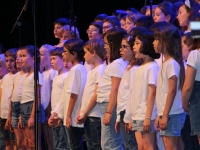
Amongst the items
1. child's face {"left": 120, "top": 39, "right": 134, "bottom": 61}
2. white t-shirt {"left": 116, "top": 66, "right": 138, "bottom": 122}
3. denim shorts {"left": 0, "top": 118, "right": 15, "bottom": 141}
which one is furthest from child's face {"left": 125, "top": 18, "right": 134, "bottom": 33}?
denim shorts {"left": 0, "top": 118, "right": 15, "bottom": 141}

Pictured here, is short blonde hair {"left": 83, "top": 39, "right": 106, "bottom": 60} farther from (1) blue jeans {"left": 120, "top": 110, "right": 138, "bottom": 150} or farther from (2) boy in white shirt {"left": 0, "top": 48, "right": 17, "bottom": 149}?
(2) boy in white shirt {"left": 0, "top": 48, "right": 17, "bottom": 149}

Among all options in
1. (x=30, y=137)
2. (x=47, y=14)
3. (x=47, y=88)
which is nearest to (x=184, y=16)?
(x=47, y=88)

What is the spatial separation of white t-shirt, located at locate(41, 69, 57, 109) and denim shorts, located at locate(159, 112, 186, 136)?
1.98 metres

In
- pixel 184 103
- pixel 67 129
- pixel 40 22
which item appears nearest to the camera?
pixel 184 103

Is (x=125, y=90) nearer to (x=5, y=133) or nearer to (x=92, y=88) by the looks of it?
(x=92, y=88)

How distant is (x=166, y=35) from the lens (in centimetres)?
315

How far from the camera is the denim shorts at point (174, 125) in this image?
120 inches

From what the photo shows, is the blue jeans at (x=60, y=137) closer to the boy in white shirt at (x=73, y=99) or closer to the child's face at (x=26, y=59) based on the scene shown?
the boy in white shirt at (x=73, y=99)

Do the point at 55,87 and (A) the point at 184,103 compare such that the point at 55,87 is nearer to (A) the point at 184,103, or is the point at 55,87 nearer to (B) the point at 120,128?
(B) the point at 120,128

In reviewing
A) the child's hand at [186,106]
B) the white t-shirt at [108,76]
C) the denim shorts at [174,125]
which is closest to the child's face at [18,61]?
the white t-shirt at [108,76]

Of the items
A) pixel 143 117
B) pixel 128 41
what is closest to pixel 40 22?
pixel 128 41

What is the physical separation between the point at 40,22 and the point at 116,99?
3313 millimetres

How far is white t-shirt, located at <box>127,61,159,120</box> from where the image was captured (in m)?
3.26

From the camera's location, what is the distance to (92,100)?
386cm
